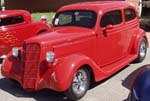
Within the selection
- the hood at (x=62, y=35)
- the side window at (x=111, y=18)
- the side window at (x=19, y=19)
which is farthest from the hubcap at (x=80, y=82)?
the side window at (x=19, y=19)

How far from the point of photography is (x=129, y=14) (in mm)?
8414

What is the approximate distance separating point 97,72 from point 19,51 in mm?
1598

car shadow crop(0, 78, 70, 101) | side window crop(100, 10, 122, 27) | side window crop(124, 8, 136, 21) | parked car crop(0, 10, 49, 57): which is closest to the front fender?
car shadow crop(0, 78, 70, 101)

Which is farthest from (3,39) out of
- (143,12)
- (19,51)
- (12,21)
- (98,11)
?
(143,12)

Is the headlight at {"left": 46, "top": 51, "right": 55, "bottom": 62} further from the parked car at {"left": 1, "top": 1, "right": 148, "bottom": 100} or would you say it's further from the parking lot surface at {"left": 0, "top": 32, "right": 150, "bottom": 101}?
the parking lot surface at {"left": 0, "top": 32, "right": 150, "bottom": 101}

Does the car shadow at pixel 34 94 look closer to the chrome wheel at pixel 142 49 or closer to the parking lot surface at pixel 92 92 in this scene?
the parking lot surface at pixel 92 92

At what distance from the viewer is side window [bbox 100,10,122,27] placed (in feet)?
23.7

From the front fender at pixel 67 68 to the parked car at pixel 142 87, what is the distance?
1.63 m

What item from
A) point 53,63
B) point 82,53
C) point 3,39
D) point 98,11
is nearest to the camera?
point 53,63

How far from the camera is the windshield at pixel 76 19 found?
23.1 feet

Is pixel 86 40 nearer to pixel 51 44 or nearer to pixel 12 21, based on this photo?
pixel 51 44

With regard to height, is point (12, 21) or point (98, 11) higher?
point (98, 11)

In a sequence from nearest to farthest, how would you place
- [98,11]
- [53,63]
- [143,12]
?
[53,63] < [98,11] < [143,12]

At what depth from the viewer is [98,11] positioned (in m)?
7.13
